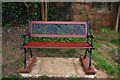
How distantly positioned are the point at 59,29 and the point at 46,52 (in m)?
0.81

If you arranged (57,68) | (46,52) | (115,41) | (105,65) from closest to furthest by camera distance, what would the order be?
(57,68)
(105,65)
(46,52)
(115,41)

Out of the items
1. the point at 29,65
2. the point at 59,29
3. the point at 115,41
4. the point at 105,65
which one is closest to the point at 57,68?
the point at 29,65

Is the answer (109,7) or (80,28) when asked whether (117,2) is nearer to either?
(109,7)

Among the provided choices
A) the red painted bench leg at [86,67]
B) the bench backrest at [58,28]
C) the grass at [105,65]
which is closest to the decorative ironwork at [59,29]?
the bench backrest at [58,28]

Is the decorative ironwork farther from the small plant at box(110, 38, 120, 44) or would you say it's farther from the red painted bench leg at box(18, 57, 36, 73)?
the small plant at box(110, 38, 120, 44)

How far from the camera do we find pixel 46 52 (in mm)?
6043

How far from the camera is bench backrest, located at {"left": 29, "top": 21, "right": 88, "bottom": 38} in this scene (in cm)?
546

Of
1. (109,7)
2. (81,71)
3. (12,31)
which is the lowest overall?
(81,71)

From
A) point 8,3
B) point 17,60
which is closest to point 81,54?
point 17,60

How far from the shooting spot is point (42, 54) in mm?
5977

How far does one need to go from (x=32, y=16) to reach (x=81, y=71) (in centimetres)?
337

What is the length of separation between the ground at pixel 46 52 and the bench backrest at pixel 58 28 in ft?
2.19

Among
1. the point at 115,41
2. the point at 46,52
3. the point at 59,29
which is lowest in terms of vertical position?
the point at 46,52

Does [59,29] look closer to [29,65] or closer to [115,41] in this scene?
[29,65]
